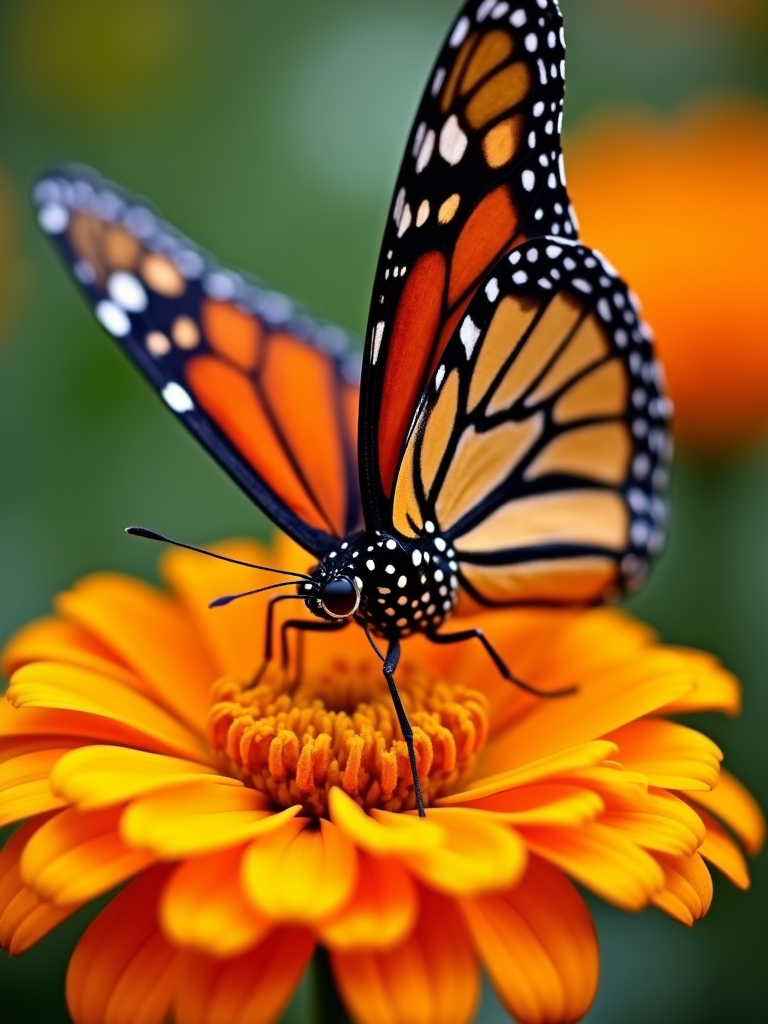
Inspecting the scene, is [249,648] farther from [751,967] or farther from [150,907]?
[751,967]

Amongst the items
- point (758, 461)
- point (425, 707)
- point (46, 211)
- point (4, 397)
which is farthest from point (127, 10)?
point (425, 707)

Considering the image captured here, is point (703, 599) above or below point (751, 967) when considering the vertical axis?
above

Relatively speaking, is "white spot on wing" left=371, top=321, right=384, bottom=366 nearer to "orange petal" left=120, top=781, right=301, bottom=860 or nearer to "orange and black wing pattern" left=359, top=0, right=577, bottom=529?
"orange and black wing pattern" left=359, top=0, right=577, bottom=529

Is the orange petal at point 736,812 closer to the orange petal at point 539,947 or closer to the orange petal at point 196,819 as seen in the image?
the orange petal at point 539,947

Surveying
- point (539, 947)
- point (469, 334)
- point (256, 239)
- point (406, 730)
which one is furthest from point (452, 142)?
point (256, 239)

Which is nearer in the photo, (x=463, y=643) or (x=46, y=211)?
(x=46, y=211)

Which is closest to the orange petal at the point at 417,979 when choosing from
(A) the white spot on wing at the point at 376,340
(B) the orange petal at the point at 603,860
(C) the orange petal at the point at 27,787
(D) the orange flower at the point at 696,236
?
(B) the orange petal at the point at 603,860
